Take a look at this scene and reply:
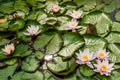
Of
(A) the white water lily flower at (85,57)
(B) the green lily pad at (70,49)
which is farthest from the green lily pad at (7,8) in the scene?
(A) the white water lily flower at (85,57)

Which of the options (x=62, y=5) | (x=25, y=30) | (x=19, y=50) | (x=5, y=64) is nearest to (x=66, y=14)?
(x=62, y=5)

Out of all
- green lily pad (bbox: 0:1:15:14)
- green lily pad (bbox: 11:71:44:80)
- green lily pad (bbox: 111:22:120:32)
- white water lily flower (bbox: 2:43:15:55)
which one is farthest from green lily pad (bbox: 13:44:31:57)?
green lily pad (bbox: 111:22:120:32)

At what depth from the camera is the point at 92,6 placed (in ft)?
6.69

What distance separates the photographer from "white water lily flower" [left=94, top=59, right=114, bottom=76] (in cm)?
149

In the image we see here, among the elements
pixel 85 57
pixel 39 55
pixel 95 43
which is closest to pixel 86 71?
pixel 85 57

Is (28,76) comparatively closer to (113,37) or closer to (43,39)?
(43,39)

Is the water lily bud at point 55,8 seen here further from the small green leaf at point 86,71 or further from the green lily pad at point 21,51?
the small green leaf at point 86,71

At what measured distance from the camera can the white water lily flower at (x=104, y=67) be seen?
58.5 inches

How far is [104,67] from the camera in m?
1.50

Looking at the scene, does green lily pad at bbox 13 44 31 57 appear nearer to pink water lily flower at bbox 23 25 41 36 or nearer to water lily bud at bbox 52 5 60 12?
pink water lily flower at bbox 23 25 41 36

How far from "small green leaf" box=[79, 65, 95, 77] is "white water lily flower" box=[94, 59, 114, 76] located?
32mm

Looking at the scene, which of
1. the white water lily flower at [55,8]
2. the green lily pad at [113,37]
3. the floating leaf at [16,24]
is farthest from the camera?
the white water lily flower at [55,8]

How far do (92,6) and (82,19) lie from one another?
8.9 inches

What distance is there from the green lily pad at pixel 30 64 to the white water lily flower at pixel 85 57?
26cm
